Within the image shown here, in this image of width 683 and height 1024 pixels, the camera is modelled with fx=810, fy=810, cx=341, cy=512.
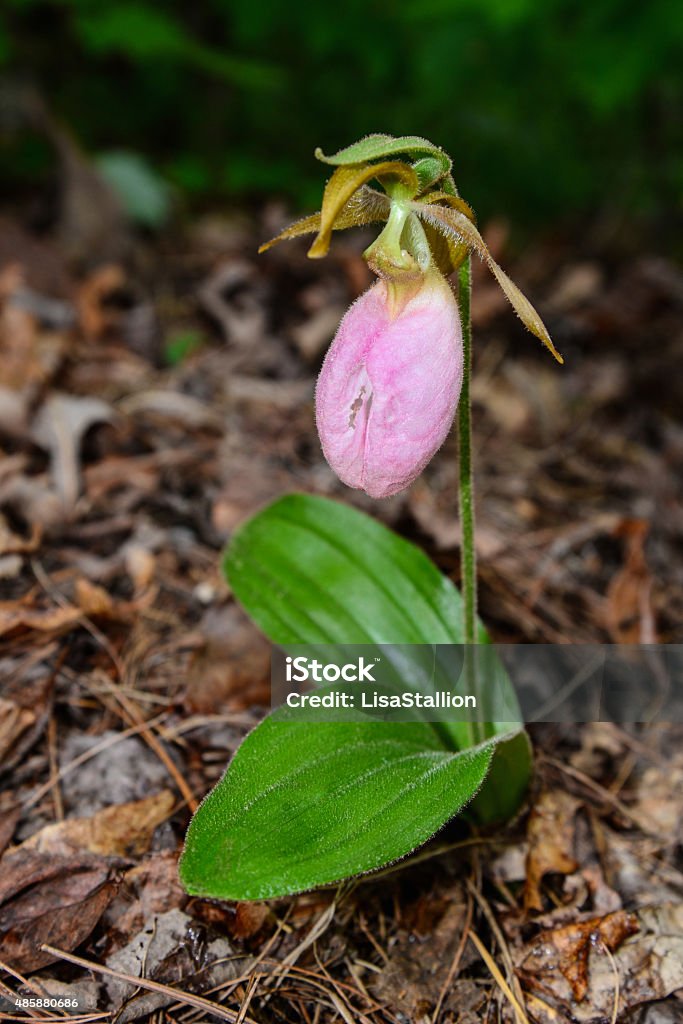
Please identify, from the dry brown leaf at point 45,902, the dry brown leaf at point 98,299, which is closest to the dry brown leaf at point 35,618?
the dry brown leaf at point 45,902

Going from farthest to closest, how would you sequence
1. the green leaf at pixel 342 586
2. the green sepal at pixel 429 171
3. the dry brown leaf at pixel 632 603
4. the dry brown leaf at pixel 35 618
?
the dry brown leaf at pixel 632 603
the dry brown leaf at pixel 35 618
the green leaf at pixel 342 586
the green sepal at pixel 429 171

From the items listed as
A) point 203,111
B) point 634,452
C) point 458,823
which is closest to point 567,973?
point 458,823

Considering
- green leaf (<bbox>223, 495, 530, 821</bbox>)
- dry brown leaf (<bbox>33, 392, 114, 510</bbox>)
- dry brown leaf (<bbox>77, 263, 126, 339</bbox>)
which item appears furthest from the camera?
dry brown leaf (<bbox>77, 263, 126, 339</bbox>)

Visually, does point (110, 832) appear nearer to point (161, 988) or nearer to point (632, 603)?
point (161, 988)

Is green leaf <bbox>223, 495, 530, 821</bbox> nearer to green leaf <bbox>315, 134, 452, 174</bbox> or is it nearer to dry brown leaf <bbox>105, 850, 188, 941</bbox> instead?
dry brown leaf <bbox>105, 850, 188, 941</bbox>

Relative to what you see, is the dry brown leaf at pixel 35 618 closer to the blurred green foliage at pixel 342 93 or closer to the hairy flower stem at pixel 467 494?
the hairy flower stem at pixel 467 494

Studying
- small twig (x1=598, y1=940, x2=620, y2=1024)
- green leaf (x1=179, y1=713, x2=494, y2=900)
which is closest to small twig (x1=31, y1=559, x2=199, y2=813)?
green leaf (x1=179, y1=713, x2=494, y2=900)
